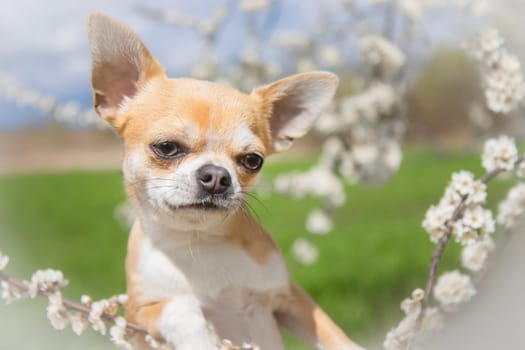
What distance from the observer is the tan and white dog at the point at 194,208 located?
1564 mm

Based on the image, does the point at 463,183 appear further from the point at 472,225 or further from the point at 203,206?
the point at 203,206

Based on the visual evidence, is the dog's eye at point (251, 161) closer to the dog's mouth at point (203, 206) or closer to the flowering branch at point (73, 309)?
the dog's mouth at point (203, 206)

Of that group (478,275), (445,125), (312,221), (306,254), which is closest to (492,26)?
(478,275)

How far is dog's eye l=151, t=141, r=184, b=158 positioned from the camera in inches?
63.0

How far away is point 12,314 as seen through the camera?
7.38 ft

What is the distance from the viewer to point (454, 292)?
1.72m

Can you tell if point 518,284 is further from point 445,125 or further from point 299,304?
point 445,125

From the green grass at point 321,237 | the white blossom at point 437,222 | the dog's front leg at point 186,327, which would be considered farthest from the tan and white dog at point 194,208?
the green grass at point 321,237

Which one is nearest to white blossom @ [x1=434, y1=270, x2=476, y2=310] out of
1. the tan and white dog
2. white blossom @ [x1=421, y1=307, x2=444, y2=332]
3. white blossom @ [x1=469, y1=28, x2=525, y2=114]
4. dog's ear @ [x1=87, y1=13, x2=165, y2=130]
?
white blossom @ [x1=421, y1=307, x2=444, y2=332]

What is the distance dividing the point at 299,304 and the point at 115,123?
644mm

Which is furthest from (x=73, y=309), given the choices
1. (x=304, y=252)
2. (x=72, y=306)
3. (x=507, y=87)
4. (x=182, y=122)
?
(x=304, y=252)

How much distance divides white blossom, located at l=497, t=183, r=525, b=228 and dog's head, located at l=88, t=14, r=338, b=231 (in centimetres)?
54

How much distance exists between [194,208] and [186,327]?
26 cm

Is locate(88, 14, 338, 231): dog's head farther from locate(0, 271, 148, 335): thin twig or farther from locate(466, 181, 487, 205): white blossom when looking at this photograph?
locate(466, 181, 487, 205): white blossom
